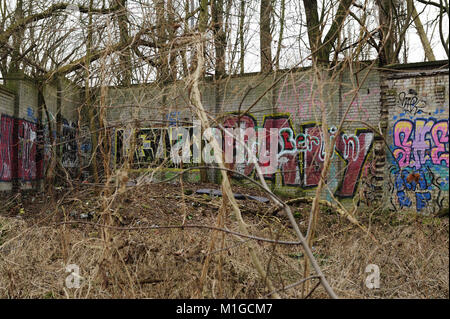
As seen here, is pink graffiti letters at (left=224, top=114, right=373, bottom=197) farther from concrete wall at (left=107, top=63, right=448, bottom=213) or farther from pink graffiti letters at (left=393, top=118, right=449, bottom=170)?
pink graffiti letters at (left=393, top=118, right=449, bottom=170)

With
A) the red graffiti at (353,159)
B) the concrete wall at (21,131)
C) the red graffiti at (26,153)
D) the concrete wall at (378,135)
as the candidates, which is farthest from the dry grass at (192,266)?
the red graffiti at (26,153)

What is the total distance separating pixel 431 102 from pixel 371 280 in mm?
6481

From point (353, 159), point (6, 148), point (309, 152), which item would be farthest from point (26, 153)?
point (353, 159)

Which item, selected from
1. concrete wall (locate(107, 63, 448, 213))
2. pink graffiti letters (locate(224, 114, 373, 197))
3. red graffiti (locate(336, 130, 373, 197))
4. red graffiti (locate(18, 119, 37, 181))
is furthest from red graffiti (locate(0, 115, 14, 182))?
red graffiti (locate(336, 130, 373, 197))

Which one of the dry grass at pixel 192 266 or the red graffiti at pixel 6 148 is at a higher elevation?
the red graffiti at pixel 6 148

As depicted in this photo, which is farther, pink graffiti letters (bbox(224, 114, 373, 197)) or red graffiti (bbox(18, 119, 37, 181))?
red graffiti (bbox(18, 119, 37, 181))

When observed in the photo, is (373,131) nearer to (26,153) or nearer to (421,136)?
(421,136)

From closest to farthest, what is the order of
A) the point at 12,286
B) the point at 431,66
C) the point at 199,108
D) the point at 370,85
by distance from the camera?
the point at 199,108 → the point at 12,286 → the point at 431,66 → the point at 370,85

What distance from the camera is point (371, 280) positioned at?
389 cm

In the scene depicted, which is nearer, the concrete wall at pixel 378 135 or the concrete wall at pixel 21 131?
the concrete wall at pixel 378 135

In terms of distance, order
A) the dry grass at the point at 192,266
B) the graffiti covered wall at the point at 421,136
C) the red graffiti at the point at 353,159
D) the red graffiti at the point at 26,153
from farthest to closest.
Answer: the red graffiti at the point at 26,153 → the red graffiti at the point at 353,159 → the graffiti covered wall at the point at 421,136 → the dry grass at the point at 192,266

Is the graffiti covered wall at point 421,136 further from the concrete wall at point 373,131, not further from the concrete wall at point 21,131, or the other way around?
the concrete wall at point 21,131
